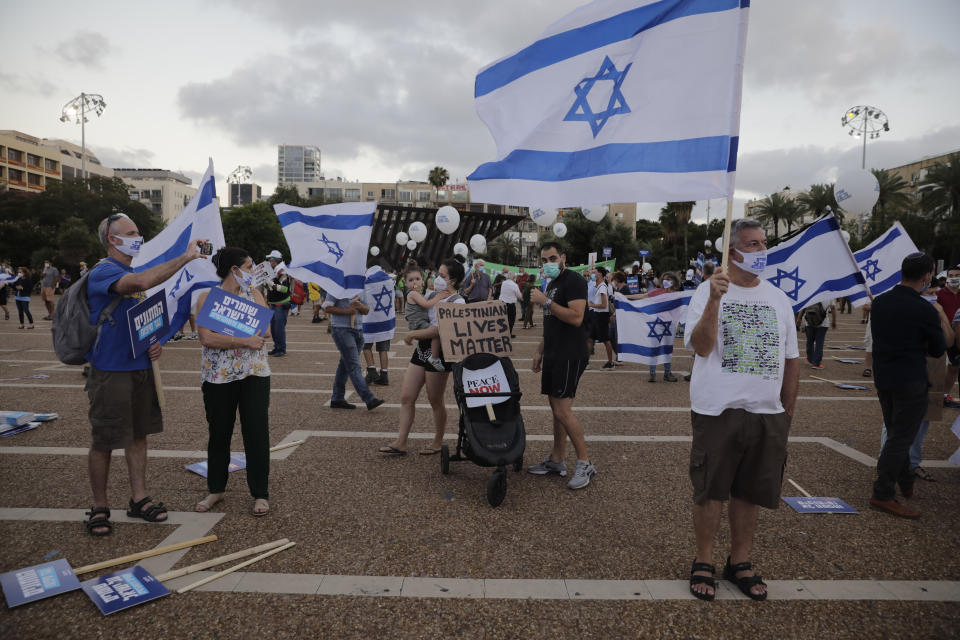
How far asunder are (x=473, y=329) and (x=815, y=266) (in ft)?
13.7

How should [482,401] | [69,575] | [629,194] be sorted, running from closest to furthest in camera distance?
1. [69,575]
2. [629,194]
3. [482,401]

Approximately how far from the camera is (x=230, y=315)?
3959 mm

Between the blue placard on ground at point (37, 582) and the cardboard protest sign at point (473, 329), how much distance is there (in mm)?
2957

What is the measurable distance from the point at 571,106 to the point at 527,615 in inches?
125

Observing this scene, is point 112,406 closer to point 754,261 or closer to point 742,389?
point 742,389

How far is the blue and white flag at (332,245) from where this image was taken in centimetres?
680

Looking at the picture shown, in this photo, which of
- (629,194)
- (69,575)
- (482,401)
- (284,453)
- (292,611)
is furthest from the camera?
(284,453)

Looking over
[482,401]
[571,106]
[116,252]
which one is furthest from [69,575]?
[571,106]

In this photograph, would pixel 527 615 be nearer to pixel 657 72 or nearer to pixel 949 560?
pixel 949 560

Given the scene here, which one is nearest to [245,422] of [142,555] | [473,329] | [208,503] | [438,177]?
[208,503]

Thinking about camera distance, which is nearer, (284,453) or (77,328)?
(77,328)

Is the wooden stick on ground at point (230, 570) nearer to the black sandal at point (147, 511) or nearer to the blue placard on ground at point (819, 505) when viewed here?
the black sandal at point (147, 511)

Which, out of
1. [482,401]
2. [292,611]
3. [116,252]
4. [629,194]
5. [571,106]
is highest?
[571,106]

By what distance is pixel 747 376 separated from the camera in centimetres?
297
